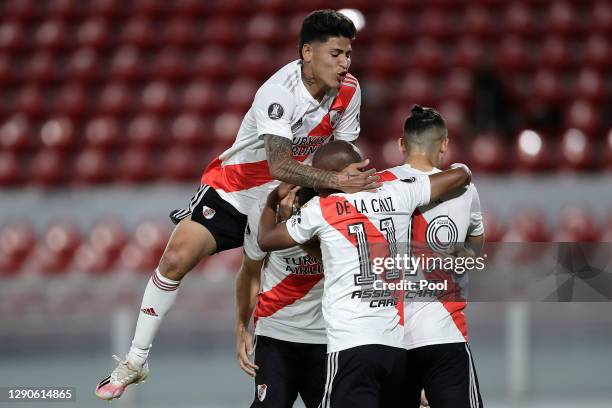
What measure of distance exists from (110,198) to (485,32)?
407 cm

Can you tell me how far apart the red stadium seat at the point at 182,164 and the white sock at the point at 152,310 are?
514 centimetres

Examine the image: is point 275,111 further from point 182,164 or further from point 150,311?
point 182,164

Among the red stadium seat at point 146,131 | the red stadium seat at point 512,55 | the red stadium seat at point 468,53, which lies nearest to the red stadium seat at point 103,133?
the red stadium seat at point 146,131

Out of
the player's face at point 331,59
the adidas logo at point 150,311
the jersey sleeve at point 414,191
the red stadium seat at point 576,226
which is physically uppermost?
the player's face at point 331,59

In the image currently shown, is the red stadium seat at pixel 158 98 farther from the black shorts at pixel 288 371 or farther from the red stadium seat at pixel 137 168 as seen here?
the black shorts at pixel 288 371

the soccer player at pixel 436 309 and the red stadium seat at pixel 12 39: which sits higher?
the red stadium seat at pixel 12 39

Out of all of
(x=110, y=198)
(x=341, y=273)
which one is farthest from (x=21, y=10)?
(x=341, y=273)

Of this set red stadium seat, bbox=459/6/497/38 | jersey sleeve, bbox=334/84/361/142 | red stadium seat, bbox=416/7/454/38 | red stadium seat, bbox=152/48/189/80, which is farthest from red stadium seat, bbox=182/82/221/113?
jersey sleeve, bbox=334/84/361/142

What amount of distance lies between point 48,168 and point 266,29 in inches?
105

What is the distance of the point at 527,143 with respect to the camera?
363 inches

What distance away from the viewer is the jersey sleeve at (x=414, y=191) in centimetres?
382

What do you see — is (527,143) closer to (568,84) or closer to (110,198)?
(568,84)

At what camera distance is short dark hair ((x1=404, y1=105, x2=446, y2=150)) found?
3.98 metres

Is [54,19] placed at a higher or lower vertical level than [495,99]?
higher
